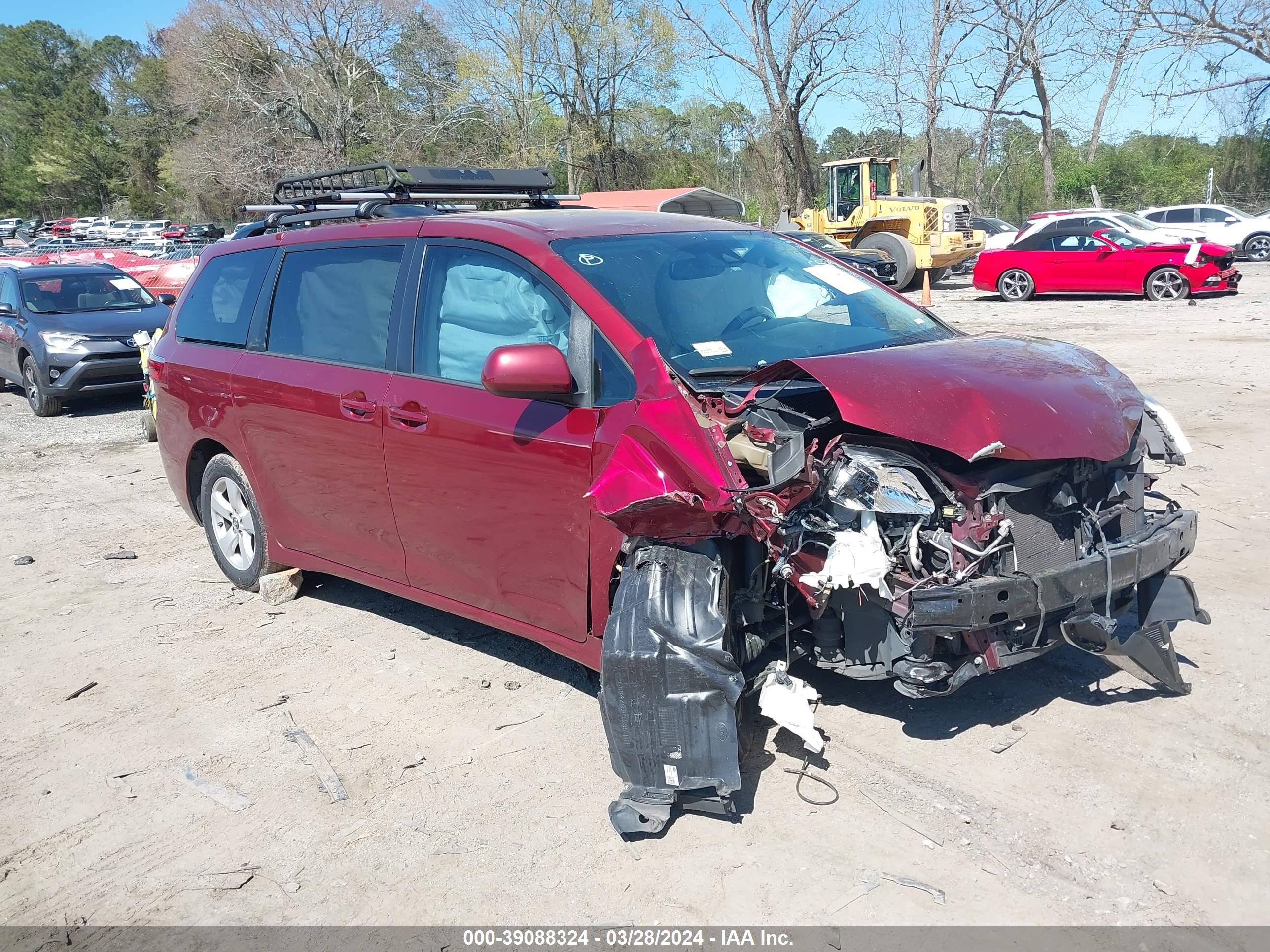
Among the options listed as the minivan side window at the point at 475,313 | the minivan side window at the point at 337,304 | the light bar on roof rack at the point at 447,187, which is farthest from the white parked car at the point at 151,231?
the minivan side window at the point at 475,313

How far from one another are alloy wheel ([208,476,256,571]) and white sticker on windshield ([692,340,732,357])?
291 cm

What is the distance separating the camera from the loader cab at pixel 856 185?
25.4 m

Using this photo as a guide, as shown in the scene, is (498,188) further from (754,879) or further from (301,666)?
(754,879)

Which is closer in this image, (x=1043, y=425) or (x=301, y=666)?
(x=1043, y=425)

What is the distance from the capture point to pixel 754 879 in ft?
10.0

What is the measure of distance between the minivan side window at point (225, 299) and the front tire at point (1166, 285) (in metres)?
18.0

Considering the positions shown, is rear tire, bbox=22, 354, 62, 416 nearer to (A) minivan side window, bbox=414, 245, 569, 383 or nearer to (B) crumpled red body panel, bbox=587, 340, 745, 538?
(A) minivan side window, bbox=414, 245, 569, 383

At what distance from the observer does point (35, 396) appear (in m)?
13.1

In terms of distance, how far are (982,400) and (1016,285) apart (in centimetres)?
1911

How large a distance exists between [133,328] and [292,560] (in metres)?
9.36

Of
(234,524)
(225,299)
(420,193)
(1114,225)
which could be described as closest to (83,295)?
(225,299)

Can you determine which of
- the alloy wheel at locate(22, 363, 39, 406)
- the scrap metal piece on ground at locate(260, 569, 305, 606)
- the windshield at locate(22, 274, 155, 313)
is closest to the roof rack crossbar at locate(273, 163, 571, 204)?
the scrap metal piece on ground at locate(260, 569, 305, 606)

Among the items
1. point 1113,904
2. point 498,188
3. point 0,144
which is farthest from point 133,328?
point 0,144

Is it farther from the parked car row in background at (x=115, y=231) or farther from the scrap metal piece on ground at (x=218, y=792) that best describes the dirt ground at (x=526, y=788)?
the parked car row in background at (x=115, y=231)
